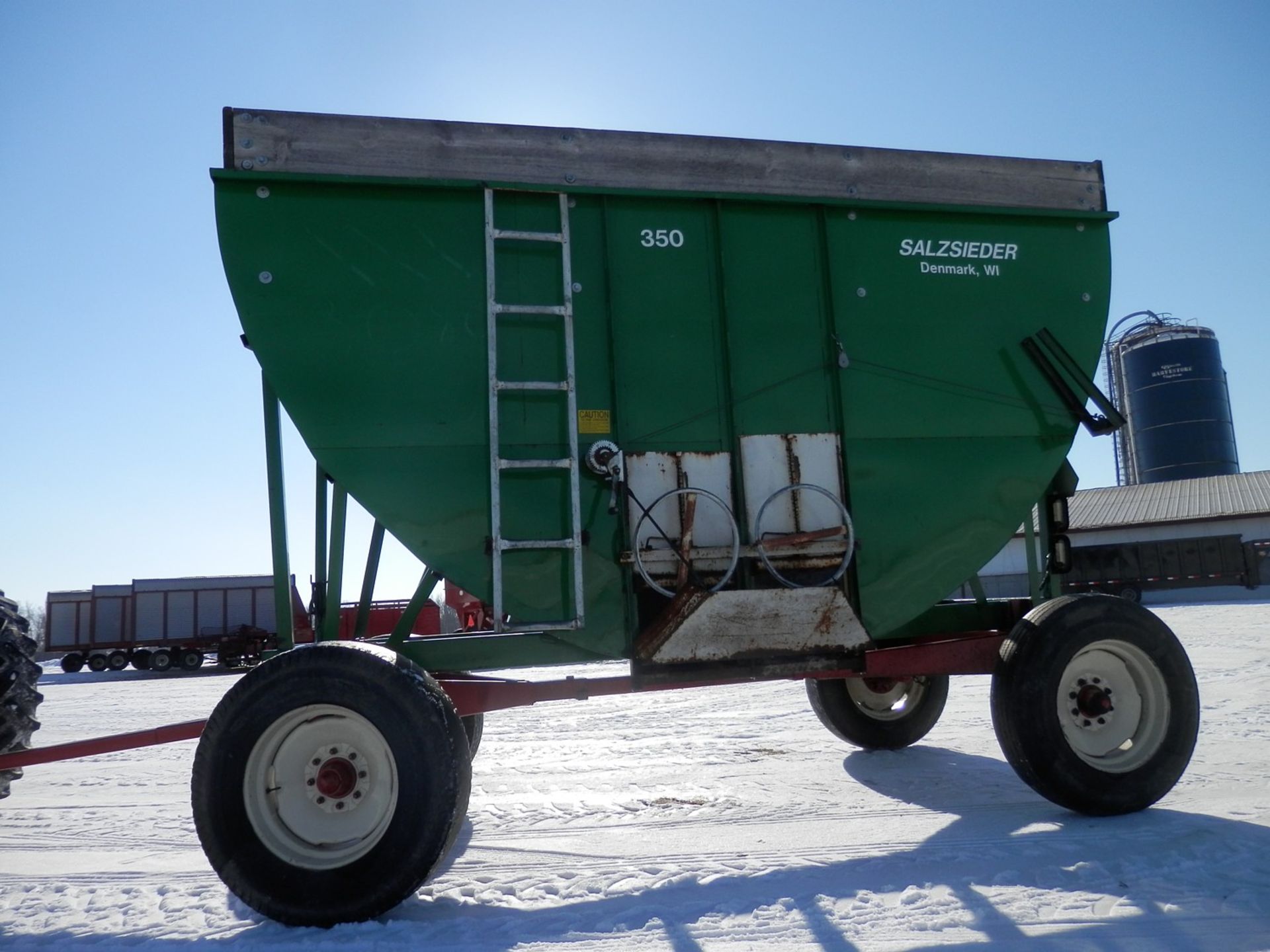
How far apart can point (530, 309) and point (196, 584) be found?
25437 mm

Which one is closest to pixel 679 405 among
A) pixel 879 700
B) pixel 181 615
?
pixel 879 700

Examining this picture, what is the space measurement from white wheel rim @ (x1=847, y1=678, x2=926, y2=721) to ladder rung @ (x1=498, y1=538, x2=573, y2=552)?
2.88m

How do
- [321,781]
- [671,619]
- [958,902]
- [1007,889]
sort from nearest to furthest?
[958,902]
[1007,889]
[321,781]
[671,619]

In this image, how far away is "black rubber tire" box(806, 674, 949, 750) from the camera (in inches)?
235

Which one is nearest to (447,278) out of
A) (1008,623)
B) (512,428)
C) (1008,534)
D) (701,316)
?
(512,428)

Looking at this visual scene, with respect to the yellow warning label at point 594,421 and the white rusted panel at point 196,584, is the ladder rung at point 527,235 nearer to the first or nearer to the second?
the yellow warning label at point 594,421

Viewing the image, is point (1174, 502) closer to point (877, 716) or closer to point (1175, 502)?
point (1175, 502)

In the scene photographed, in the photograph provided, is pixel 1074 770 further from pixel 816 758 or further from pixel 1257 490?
pixel 1257 490

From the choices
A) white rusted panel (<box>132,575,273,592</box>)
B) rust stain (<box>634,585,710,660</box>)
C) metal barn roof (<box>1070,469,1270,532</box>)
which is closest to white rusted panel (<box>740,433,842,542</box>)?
rust stain (<box>634,585,710,660</box>)

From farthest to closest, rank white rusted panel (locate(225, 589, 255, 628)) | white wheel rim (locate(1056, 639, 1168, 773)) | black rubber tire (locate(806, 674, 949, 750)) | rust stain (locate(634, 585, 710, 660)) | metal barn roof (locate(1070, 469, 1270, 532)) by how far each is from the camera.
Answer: metal barn roof (locate(1070, 469, 1270, 532)), white rusted panel (locate(225, 589, 255, 628)), black rubber tire (locate(806, 674, 949, 750)), white wheel rim (locate(1056, 639, 1168, 773)), rust stain (locate(634, 585, 710, 660))

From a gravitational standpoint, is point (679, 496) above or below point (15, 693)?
above

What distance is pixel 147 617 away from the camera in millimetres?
25469

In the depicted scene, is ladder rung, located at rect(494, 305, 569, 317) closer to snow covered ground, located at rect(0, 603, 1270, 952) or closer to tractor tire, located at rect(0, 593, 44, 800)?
→ snow covered ground, located at rect(0, 603, 1270, 952)

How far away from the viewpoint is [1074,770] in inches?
163
